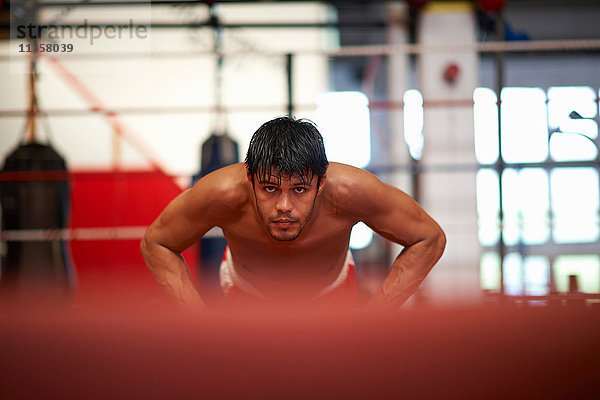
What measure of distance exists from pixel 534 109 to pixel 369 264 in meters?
2.47

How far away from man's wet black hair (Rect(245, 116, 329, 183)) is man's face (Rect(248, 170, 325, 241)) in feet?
0.03

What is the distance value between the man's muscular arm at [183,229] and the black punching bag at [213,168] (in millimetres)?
1192

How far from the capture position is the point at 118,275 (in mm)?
3221

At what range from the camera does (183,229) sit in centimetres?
97

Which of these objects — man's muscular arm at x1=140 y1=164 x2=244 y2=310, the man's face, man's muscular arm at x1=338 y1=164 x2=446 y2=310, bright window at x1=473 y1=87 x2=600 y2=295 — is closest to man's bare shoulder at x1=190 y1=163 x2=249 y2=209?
man's muscular arm at x1=140 y1=164 x2=244 y2=310

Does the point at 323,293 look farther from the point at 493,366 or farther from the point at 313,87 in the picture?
the point at 313,87

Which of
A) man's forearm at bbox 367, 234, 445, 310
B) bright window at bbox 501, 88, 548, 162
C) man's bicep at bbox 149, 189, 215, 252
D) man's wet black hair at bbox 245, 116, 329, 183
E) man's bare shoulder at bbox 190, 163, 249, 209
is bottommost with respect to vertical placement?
man's forearm at bbox 367, 234, 445, 310

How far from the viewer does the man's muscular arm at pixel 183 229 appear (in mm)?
943

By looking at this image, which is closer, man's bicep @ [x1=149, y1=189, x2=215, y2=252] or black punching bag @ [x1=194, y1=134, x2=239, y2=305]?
man's bicep @ [x1=149, y1=189, x2=215, y2=252]

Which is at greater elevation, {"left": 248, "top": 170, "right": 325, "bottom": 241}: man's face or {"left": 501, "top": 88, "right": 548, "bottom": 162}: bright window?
{"left": 501, "top": 88, "right": 548, "bottom": 162}: bright window

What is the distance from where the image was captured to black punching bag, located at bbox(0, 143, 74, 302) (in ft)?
6.87

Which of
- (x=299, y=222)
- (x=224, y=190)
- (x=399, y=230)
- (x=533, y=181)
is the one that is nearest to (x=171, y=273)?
(x=224, y=190)

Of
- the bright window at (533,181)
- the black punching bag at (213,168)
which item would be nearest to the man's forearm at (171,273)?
the black punching bag at (213,168)

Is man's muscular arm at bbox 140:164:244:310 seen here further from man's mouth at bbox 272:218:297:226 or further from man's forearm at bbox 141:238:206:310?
man's mouth at bbox 272:218:297:226
